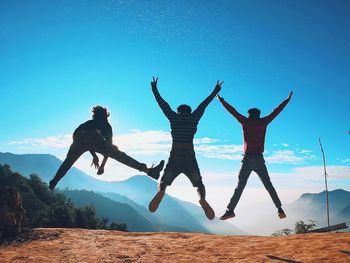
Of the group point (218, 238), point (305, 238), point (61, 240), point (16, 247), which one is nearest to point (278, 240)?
point (305, 238)

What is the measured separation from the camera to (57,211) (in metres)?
64.8

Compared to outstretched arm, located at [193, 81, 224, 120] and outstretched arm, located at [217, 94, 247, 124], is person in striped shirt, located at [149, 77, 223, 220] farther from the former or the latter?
outstretched arm, located at [217, 94, 247, 124]

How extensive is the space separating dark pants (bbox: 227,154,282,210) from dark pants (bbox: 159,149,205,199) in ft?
3.82

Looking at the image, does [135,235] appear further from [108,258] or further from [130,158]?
[130,158]

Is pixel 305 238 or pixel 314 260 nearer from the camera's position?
pixel 314 260

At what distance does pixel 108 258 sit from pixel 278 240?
16.0ft

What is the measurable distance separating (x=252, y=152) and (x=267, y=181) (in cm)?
90

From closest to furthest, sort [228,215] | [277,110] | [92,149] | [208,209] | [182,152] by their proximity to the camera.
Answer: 1. [182,152]
2. [208,209]
3. [92,149]
4. [228,215]
5. [277,110]

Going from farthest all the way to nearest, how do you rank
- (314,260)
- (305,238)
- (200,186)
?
(305,238)
(200,186)
(314,260)

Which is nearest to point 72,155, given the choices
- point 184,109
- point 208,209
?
point 184,109

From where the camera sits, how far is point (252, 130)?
948 cm

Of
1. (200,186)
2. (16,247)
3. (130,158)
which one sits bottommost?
(16,247)

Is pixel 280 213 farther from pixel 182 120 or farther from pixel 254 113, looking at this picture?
pixel 182 120

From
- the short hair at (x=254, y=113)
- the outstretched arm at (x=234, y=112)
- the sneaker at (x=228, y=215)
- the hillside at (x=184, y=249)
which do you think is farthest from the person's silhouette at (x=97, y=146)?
the short hair at (x=254, y=113)
